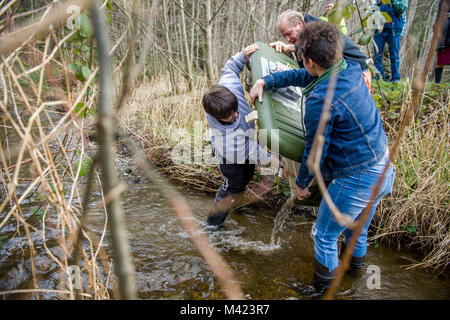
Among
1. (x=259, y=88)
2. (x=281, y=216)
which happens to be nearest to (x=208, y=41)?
(x=259, y=88)

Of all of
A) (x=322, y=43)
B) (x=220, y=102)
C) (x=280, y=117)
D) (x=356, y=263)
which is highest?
(x=322, y=43)

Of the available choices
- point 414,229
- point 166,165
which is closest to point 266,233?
point 414,229

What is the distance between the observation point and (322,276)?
210 centimetres

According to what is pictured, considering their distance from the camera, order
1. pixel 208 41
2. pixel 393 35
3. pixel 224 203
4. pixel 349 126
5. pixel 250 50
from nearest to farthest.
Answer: pixel 349 126, pixel 250 50, pixel 224 203, pixel 393 35, pixel 208 41

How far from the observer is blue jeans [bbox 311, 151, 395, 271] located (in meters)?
1.82

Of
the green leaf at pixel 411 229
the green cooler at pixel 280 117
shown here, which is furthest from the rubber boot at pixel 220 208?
the green leaf at pixel 411 229

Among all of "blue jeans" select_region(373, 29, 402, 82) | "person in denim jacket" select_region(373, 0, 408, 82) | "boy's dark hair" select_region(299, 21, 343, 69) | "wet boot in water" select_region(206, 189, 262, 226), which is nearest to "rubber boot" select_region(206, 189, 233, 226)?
"wet boot in water" select_region(206, 189, 262, 226)

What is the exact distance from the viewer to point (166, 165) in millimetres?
4477

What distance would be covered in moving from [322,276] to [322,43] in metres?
1.56

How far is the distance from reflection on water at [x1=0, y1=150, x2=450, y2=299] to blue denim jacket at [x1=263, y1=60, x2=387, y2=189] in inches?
44.8

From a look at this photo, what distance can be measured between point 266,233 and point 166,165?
6.56ft

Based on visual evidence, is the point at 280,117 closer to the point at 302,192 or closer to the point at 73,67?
the point at 302,192

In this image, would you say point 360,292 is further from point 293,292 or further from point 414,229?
point 414,229
